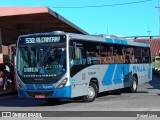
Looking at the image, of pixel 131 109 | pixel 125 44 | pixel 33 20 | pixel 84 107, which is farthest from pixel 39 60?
pixel 33 20

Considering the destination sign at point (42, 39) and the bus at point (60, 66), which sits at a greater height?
the destination sign at point (42, 39)

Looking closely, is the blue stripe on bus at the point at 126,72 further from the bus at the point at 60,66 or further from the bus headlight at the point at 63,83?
the bus headlight at the point at 63,83

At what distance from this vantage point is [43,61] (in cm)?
1691

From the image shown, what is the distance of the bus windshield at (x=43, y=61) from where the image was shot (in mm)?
16672

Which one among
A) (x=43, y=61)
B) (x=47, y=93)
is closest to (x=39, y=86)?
(x=47, y=93)

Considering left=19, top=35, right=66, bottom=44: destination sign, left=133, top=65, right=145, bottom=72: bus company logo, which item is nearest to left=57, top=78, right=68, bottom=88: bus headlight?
left=19, top=35, right=66, bottom=44: destination sign

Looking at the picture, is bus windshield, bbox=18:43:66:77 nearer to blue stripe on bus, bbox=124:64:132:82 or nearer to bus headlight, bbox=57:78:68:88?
bus headlight, bbox=57:78:68:88

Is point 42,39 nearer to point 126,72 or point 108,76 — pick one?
point 108,76

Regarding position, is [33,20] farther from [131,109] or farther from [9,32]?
[131,109]

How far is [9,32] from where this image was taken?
34.0 metres

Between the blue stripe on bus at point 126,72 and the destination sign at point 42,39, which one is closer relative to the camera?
the destination sign at point 42,39

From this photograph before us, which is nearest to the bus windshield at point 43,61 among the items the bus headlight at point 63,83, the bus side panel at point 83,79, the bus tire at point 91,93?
the bus headlight at point 63,83

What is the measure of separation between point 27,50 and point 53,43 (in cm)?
121

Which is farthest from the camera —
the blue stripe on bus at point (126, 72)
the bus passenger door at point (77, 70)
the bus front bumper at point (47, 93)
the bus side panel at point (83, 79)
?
the blue stripe on bus at point (126, 72)
